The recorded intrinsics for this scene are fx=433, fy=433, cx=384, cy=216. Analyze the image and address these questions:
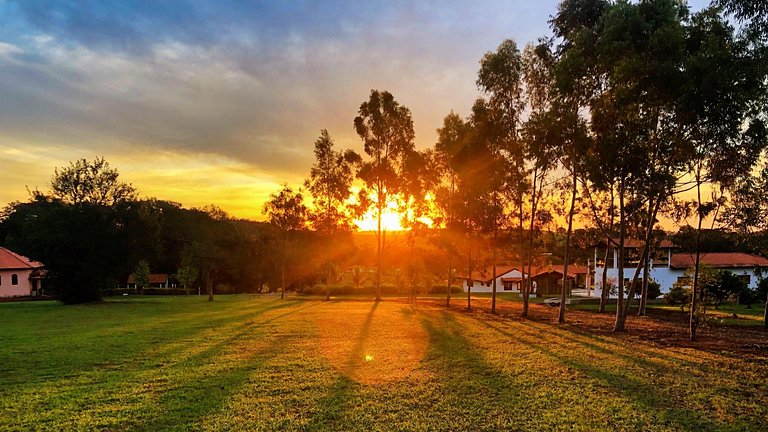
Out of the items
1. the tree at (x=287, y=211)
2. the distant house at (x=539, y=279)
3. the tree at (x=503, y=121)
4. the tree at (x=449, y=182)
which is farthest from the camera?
the distant house at (x=539, y=279)

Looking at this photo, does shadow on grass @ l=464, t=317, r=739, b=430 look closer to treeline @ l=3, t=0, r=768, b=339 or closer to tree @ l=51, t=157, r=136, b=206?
treeline @ l=3, t=0, r=768, b=339

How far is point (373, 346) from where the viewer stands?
42.1 feet

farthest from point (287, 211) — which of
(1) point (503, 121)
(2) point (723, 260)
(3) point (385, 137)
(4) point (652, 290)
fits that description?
(2) point (723, 260)

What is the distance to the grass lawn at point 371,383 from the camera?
6516 millimetres

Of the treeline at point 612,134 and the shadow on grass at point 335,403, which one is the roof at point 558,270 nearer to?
the treeline at point 612,134

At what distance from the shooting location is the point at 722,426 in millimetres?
6355

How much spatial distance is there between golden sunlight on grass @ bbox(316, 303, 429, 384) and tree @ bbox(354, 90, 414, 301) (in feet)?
47.9

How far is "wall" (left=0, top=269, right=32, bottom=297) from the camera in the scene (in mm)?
49438

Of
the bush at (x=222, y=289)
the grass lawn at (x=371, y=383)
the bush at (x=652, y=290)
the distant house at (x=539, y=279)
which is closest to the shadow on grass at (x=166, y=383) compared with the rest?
the grass lawn at (x=371, y=383)

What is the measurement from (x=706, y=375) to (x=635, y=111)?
907cm

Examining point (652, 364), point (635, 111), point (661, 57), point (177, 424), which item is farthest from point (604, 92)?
point (177, 424)

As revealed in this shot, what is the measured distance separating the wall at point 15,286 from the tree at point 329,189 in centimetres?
4012

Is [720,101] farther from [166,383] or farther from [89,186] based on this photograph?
[89,186]

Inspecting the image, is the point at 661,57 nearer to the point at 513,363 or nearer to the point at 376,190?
the point at 513,363
